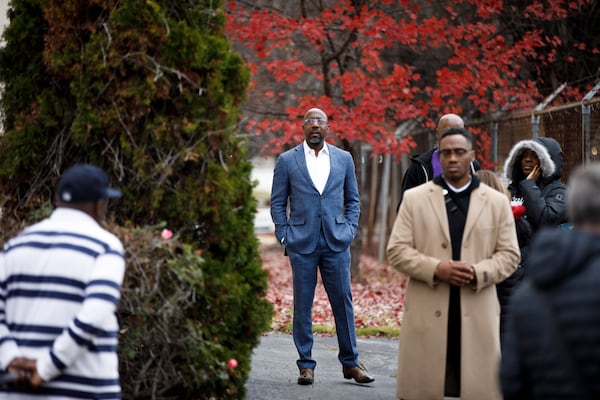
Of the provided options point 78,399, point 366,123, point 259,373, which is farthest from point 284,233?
point 366,123

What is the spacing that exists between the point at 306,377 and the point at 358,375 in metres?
0.47

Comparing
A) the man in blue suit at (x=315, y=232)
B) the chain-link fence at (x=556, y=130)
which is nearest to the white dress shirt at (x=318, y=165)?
the man in blue suit at (x=315, y=232)

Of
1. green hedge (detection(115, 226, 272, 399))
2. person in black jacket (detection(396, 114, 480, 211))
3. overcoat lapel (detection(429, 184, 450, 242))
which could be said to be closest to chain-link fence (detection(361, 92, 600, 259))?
person in black jacket (detection(396, 114, 480, 211))

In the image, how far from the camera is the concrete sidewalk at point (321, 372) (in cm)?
805

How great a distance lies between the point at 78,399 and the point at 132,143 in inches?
85.0

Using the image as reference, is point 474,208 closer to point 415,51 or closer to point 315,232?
point 315,232

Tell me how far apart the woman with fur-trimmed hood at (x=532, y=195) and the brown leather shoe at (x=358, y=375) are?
1.57 meters

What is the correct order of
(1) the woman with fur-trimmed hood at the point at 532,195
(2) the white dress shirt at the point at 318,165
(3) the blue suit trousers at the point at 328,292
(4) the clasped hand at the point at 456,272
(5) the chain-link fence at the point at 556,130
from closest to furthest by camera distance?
(4) the clasped hand at the point at 456,272
(1) the woman with fur-trimmed hood at the point at 532,195
(3) the blue suit trousers at the point at 328,292
(2) the white dress shirt at the point at 318,165
(5) the chain-link fence at the point at 556,130

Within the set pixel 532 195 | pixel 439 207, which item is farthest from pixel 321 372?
pixel 439 207

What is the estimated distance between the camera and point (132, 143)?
246 inches

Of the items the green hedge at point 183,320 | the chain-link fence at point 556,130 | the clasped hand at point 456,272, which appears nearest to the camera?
the green hedge at point 183,320

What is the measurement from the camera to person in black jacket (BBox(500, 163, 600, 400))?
3.48 metres

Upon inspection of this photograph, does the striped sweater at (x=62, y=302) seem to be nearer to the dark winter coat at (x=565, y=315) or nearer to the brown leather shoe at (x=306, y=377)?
the dark winter coat at (x=565, y=315)

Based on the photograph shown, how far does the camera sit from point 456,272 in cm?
595
